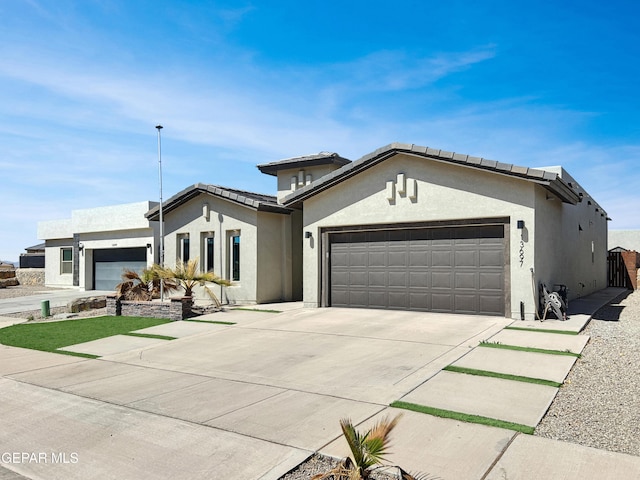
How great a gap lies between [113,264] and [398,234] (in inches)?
750

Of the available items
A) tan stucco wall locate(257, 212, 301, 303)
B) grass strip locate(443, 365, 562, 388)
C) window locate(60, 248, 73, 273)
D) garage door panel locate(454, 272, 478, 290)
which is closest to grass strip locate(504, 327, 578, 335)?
garage door panel locate(454, 272, 478, 290)

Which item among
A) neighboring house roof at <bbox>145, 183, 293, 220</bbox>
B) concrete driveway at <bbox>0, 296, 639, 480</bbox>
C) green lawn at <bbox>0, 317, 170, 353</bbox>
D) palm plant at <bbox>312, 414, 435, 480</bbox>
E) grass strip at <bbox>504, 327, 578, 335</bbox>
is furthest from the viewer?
neighboring house roof at <bbox>145, 183, 293, 220</bbox>

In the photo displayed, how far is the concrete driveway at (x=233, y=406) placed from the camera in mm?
4598

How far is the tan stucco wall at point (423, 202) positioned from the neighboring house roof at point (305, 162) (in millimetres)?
4053

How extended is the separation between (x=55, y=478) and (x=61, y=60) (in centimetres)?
1126

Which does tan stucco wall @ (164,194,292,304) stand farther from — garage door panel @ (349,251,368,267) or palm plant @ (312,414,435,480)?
palm plant @ (312,414,435,480)

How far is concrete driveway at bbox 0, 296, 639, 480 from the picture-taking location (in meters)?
4.60

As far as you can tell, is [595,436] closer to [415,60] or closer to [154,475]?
[154,475]

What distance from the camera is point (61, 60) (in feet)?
40.6

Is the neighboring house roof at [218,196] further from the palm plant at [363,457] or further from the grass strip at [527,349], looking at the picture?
the palm plant at [363,457]

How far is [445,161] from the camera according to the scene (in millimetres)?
13148

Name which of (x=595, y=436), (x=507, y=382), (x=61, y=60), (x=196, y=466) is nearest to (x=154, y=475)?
(x=196, y=466)

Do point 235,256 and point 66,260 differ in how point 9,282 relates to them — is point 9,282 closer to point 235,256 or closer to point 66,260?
point 66,260

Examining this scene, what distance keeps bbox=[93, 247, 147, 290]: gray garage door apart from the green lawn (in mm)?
10864
